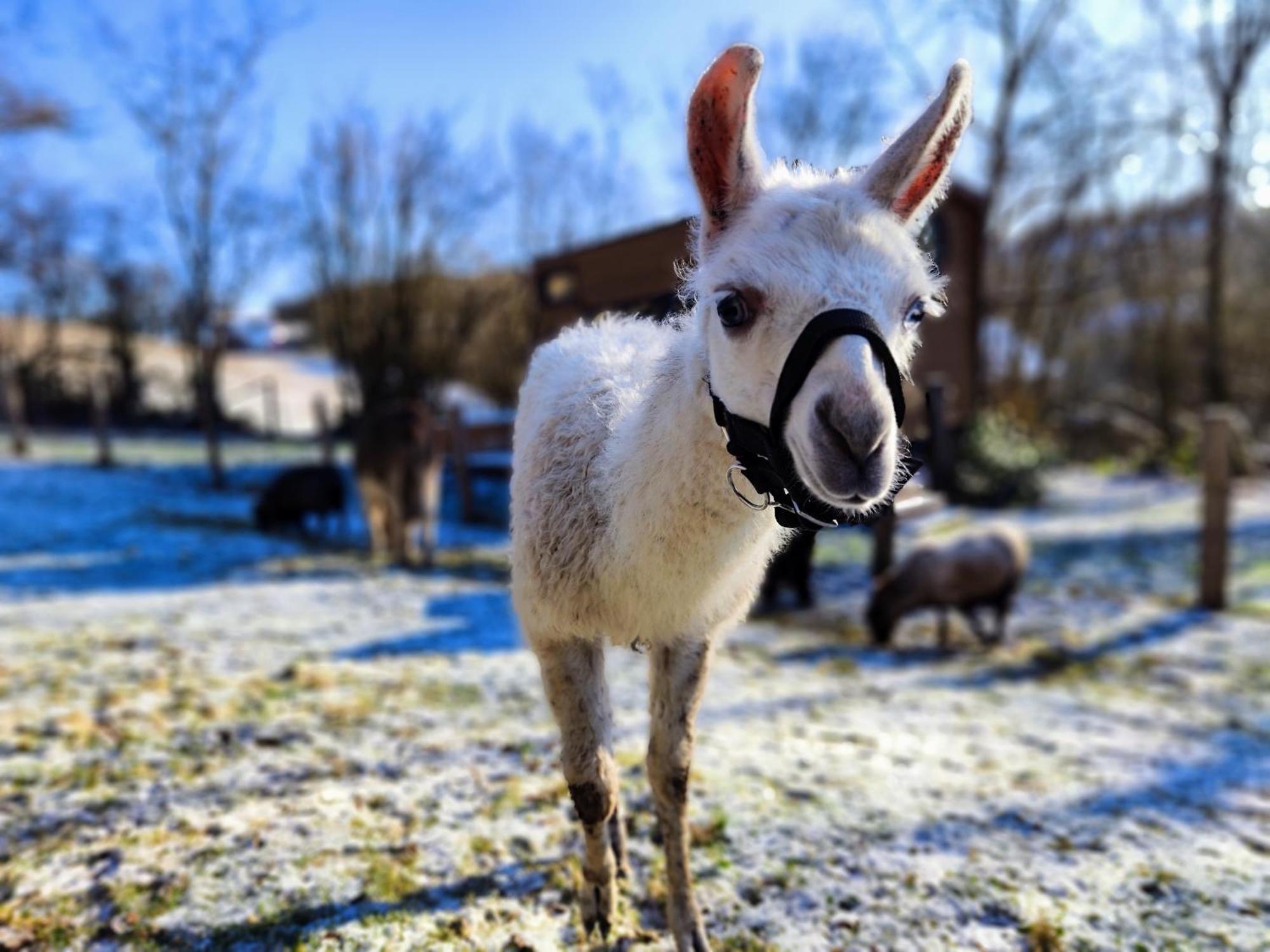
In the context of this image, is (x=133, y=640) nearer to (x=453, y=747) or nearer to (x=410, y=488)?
(x=453, y=747)

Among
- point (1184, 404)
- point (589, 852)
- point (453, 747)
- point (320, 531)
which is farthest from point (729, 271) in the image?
point (1184, 404)

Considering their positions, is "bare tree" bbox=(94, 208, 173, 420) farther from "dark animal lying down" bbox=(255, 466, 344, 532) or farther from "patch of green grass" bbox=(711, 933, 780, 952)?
"patch of green grass" bbox=(711, 933, 780, 952)

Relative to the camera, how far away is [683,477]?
6.41 feet

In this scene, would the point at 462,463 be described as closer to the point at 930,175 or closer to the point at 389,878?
the point at 389,878

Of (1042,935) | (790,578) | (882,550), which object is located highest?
(882,550)

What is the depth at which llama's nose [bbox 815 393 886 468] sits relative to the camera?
146cm

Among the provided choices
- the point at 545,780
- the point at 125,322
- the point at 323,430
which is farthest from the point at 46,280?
the point at 545,780

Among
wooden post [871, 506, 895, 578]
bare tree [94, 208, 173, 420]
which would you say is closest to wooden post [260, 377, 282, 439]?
bare tree [94, 208, 173, 420]

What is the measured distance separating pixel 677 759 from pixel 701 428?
1.15 metres

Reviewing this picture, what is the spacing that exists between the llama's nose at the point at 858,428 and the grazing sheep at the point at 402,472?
8.23 meters

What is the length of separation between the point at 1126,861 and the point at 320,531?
10653mm

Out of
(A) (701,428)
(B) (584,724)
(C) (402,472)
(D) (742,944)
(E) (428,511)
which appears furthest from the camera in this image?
(E) (428,511)

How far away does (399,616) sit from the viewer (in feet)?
21.8

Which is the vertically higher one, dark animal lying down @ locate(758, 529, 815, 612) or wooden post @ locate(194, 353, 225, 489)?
wooden post @ locate(194, 353, 225, 489)
